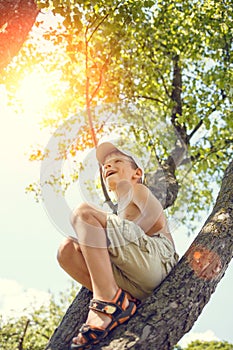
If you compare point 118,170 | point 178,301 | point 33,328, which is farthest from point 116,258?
point 33,328

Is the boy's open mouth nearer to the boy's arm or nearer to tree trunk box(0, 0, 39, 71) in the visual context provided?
the boy's arm

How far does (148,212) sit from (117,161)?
1.93ft

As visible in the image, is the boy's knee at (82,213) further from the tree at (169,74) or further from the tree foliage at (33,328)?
the tree foliage at (33,328)

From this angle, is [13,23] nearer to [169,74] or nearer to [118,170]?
[118,170]

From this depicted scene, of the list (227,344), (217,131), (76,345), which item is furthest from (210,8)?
(227,344)

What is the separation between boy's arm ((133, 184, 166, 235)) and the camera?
3.62 m

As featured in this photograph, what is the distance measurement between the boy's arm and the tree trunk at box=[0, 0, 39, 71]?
206 centimetres

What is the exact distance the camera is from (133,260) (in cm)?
315

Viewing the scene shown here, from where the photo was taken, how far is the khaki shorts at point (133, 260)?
307 cm

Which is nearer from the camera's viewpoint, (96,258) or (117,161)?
(96,258)

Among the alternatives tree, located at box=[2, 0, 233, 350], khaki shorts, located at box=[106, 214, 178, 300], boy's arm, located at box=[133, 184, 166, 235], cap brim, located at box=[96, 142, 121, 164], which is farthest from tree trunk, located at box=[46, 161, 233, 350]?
tree, located at box=[2, 0, 233, 350]

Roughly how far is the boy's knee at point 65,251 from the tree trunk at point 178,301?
56 cm

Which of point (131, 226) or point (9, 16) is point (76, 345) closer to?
point (131, 226)

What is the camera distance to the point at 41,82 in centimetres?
1177
